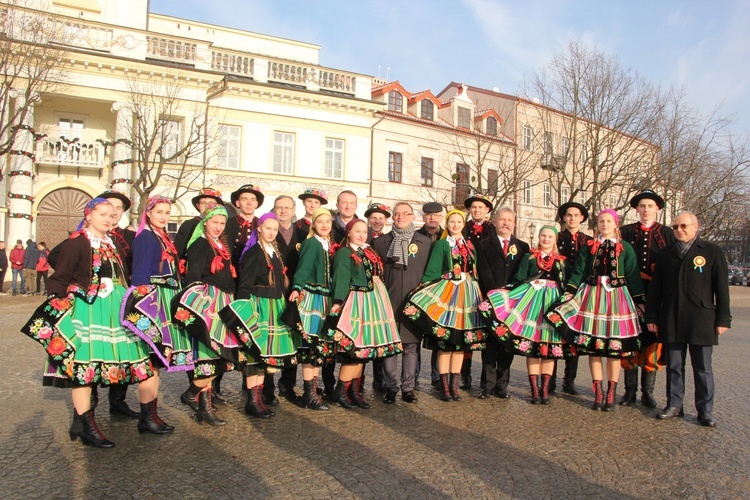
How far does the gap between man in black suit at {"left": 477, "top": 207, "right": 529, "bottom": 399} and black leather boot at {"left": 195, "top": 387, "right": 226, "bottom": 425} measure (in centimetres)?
284

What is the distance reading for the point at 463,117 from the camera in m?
33.0

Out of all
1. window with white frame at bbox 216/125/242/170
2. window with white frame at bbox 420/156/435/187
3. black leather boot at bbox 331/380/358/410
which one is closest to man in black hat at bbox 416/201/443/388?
black leather boot at bbox 331/380/358/410

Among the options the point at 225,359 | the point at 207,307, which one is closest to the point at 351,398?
the point at 225,359

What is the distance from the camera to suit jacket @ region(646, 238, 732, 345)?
18.2ft

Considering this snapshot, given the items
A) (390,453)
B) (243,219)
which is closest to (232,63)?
(243,219)

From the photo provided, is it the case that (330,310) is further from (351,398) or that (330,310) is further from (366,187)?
(366,187)

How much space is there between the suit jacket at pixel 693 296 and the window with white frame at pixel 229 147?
68.7 ft

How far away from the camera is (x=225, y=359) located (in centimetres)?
511

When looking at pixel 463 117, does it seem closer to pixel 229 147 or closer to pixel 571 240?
pixel 229 147

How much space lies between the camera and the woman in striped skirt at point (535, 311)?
5.98 metres

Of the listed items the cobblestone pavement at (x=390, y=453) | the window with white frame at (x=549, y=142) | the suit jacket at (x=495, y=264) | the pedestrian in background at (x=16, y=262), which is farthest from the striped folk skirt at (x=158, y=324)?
the window with white frame at (x=549, y=142)

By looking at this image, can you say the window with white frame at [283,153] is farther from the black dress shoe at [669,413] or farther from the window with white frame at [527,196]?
the black dress shoe at [669,413]

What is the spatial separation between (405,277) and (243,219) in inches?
72.2

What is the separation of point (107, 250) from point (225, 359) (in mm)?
1329
